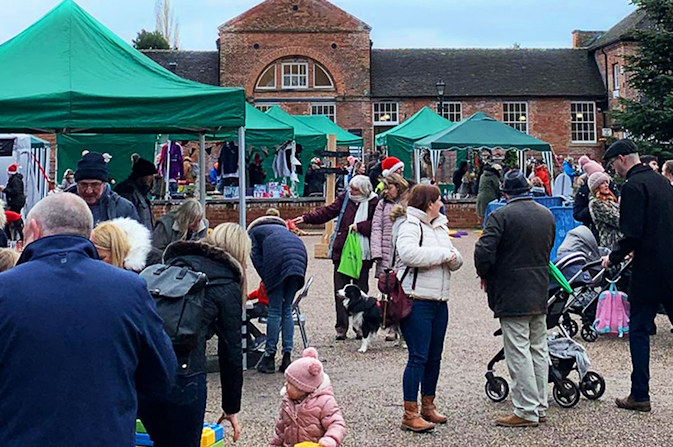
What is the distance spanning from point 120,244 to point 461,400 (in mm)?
3803

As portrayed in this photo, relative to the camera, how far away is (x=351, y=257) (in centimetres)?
924

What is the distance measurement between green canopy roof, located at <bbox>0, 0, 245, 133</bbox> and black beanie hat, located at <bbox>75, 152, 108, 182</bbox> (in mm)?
527

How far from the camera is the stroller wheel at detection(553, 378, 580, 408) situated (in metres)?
6.68

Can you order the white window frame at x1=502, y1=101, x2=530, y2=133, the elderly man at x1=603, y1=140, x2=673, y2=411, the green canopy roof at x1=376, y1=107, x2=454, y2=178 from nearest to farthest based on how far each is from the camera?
1. the elderly man at x1=603, y1=140, x2=673, y2=411
2. the green canopy roof at x1=376, y1=107, x2=454, y2=178
3. the white window frame at x1=502, y1=101, x2=530, y2=133

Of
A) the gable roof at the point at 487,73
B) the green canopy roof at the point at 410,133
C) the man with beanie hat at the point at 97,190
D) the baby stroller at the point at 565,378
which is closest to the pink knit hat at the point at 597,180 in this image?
the baby stroller at the point at 565,378

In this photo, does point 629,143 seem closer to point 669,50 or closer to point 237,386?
point 237,386

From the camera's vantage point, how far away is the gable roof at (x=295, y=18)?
1601 inches

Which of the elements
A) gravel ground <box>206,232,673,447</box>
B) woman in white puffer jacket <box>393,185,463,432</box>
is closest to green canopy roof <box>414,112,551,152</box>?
gravel ground <box>206,232,673,447</box>

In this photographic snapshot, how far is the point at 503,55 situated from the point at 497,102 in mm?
4234

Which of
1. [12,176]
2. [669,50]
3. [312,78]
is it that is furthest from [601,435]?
[312,78]

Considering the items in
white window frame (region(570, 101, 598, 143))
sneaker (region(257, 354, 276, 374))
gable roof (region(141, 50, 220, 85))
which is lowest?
sneaker (region(257, 354, 276, 374))

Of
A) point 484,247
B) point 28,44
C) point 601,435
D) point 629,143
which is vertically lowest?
point 601,435

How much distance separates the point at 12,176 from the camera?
1852 cm

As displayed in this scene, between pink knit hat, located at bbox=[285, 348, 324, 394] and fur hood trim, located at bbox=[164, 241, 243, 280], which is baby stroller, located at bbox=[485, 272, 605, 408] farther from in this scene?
fur hood trim, located at bbox=[164, 241, 243, 280]
